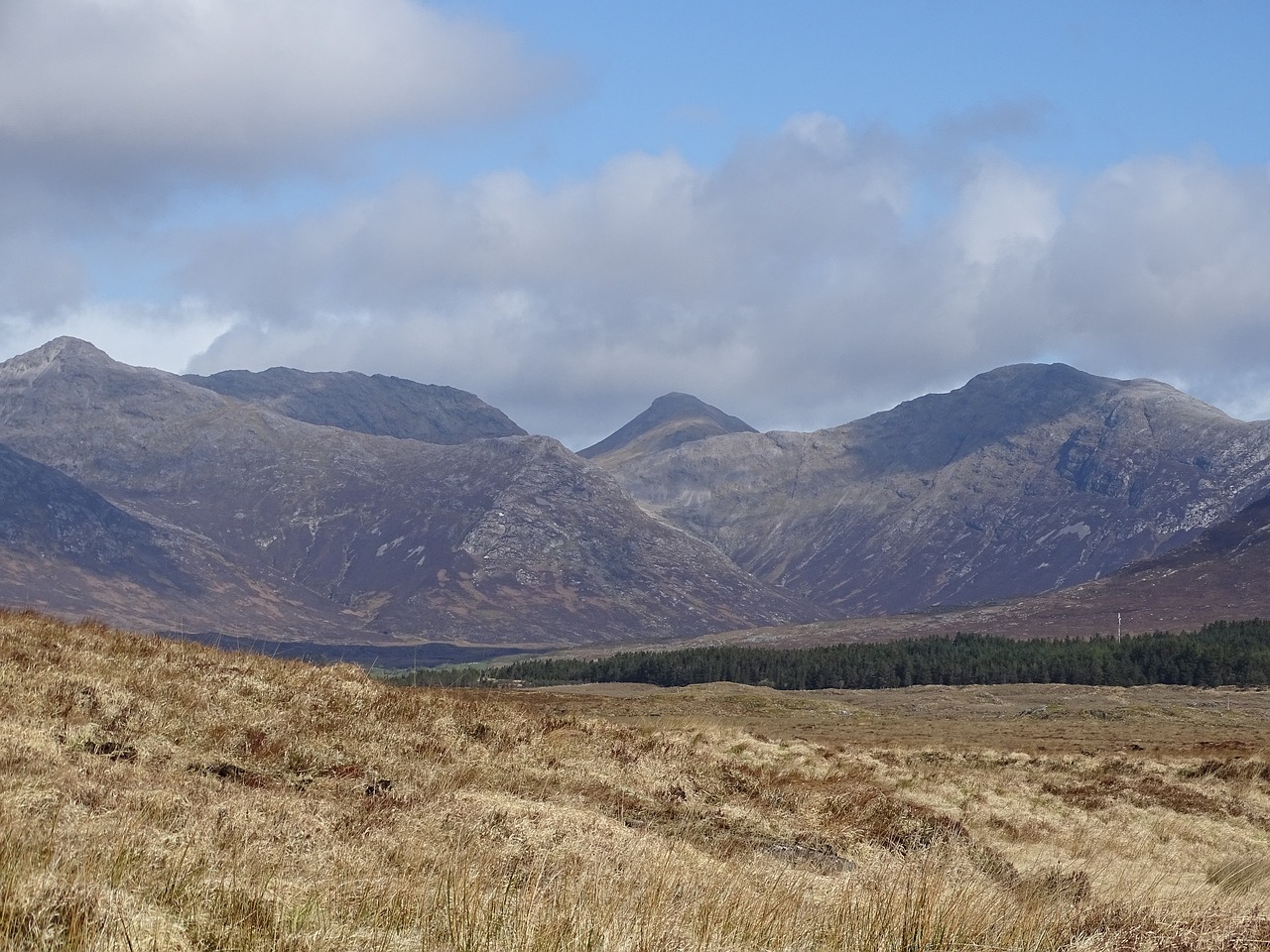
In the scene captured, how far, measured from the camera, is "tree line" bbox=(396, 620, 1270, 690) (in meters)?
138

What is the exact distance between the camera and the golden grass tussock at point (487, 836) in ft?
26.2

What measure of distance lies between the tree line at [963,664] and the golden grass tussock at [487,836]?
10581 centimetres

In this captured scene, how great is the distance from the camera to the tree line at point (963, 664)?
5453 inches

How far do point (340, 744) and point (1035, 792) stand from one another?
18.6 metres

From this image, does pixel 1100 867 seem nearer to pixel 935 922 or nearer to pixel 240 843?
pixel 935 922

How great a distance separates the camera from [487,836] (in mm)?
12227

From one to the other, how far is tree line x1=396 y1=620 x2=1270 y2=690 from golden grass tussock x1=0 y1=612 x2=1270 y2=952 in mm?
105806

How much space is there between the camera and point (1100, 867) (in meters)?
16.0

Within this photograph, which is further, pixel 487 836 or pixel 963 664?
pixel 963 664

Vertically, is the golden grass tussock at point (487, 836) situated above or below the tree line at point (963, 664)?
above

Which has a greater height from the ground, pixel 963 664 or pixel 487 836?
pixel 487 836

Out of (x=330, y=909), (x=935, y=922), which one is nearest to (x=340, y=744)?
(x=330, y=909)

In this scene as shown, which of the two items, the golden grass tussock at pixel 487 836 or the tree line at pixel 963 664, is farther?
the tree line at pixel 963 664

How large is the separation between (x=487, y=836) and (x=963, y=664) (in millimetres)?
154496
